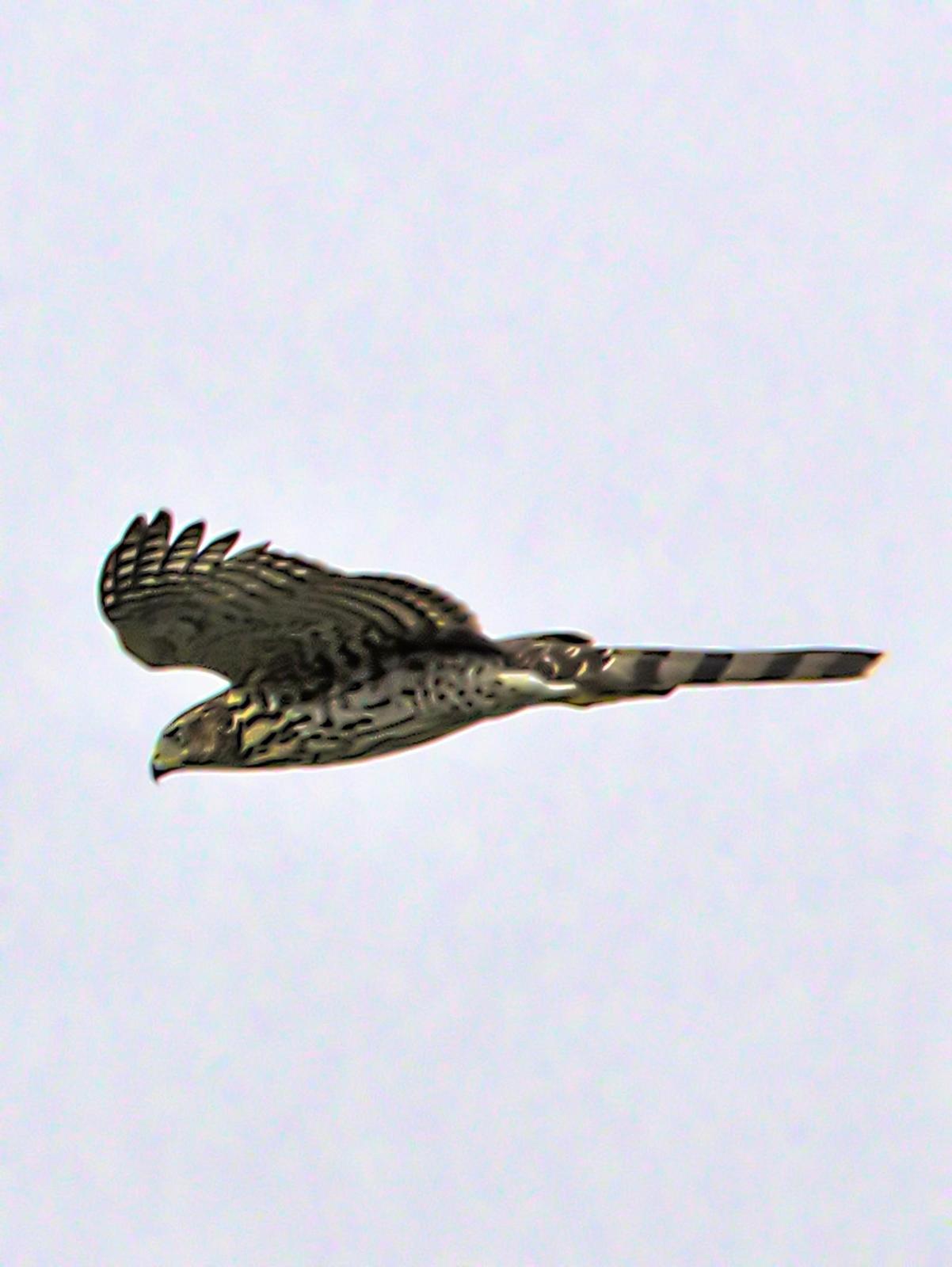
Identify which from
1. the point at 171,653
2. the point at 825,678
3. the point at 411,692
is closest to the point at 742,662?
the point at 825,678

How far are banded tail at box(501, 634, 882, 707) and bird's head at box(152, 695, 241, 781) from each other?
1707 millimetres

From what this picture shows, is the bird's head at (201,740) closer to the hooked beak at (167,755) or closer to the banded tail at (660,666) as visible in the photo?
the hooked beak at (167,755)

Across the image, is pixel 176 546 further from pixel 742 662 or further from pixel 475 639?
pixel 742 662

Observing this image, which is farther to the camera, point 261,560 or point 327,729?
point 327,729

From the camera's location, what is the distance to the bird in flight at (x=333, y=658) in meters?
16.3

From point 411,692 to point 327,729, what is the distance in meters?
0.55

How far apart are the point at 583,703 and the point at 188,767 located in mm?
2355

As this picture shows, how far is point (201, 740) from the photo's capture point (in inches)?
688

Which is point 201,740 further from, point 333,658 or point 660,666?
point 660,666

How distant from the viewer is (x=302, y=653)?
17047 millimetres

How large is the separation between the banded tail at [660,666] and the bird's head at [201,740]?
5.60 feet

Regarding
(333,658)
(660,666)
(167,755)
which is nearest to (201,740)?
(167,755)

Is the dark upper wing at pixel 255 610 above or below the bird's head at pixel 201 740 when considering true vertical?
above

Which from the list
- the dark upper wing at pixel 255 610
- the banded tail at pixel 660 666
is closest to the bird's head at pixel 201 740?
the dark upper wing at pixel 255 610
